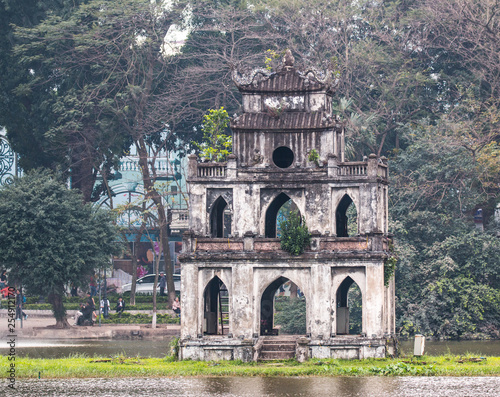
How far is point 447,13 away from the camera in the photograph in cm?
6975

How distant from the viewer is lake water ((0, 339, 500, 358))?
53281 mm

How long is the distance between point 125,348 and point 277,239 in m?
12.7

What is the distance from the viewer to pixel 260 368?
4422 centimetres

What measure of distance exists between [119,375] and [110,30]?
3384 centimetres

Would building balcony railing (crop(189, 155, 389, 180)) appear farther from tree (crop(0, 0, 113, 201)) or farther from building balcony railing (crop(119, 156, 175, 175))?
building balcony railing (crop(119, 156, 175, 175))

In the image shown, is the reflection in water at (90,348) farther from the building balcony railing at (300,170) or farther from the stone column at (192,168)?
the building balcony railing at (300,170)

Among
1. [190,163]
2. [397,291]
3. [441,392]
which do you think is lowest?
[441,392]

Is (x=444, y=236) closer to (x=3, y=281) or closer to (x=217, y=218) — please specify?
(x=217, y=218)

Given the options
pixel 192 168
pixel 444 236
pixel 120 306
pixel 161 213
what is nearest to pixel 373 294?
pixel 192 168

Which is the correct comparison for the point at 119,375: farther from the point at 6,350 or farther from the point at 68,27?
the point at 68,27

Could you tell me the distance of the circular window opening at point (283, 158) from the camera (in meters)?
50.2

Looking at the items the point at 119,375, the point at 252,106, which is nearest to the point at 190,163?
the point at 252,106

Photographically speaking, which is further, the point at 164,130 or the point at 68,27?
the point at 164,130

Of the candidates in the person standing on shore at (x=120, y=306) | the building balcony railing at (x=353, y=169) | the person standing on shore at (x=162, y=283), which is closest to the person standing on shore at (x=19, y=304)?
the person standing on shore at (x=120, y=306)
